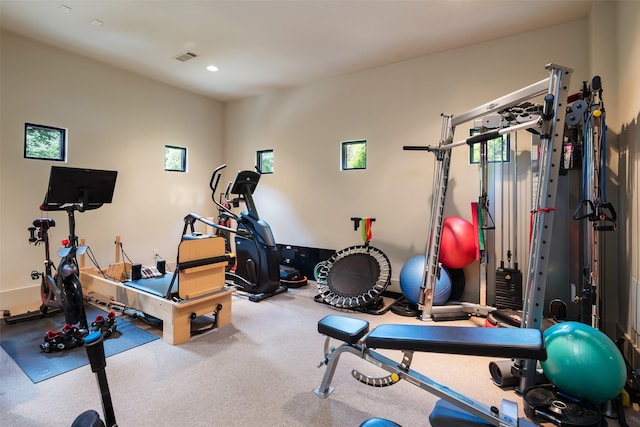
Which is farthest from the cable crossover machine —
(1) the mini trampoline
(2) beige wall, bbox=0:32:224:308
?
(2) beige wall, bbox=0:32:224:308

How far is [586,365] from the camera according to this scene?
6.07 ft

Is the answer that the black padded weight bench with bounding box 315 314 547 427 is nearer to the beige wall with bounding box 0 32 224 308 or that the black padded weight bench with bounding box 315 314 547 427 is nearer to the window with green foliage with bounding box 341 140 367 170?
the window with green foliage with bounding box 341 140 367 170

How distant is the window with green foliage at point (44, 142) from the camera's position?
4012 mm

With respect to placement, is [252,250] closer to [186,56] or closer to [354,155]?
[354,155]

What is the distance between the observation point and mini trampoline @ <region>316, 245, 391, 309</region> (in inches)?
150

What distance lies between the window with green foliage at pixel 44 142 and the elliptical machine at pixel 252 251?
6.70ft

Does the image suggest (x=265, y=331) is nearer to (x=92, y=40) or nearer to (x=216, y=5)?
(x=216, y=5)

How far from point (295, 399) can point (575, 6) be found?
14.4 feet

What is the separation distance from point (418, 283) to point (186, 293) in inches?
96.0

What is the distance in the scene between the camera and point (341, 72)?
194 inches

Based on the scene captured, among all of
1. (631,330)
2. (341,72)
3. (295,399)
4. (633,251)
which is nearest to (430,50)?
(341,72)

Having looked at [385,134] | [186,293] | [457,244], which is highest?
[385,134]

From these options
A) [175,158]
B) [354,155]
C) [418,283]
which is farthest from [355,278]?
[175,158]

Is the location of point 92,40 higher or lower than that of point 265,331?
higher
